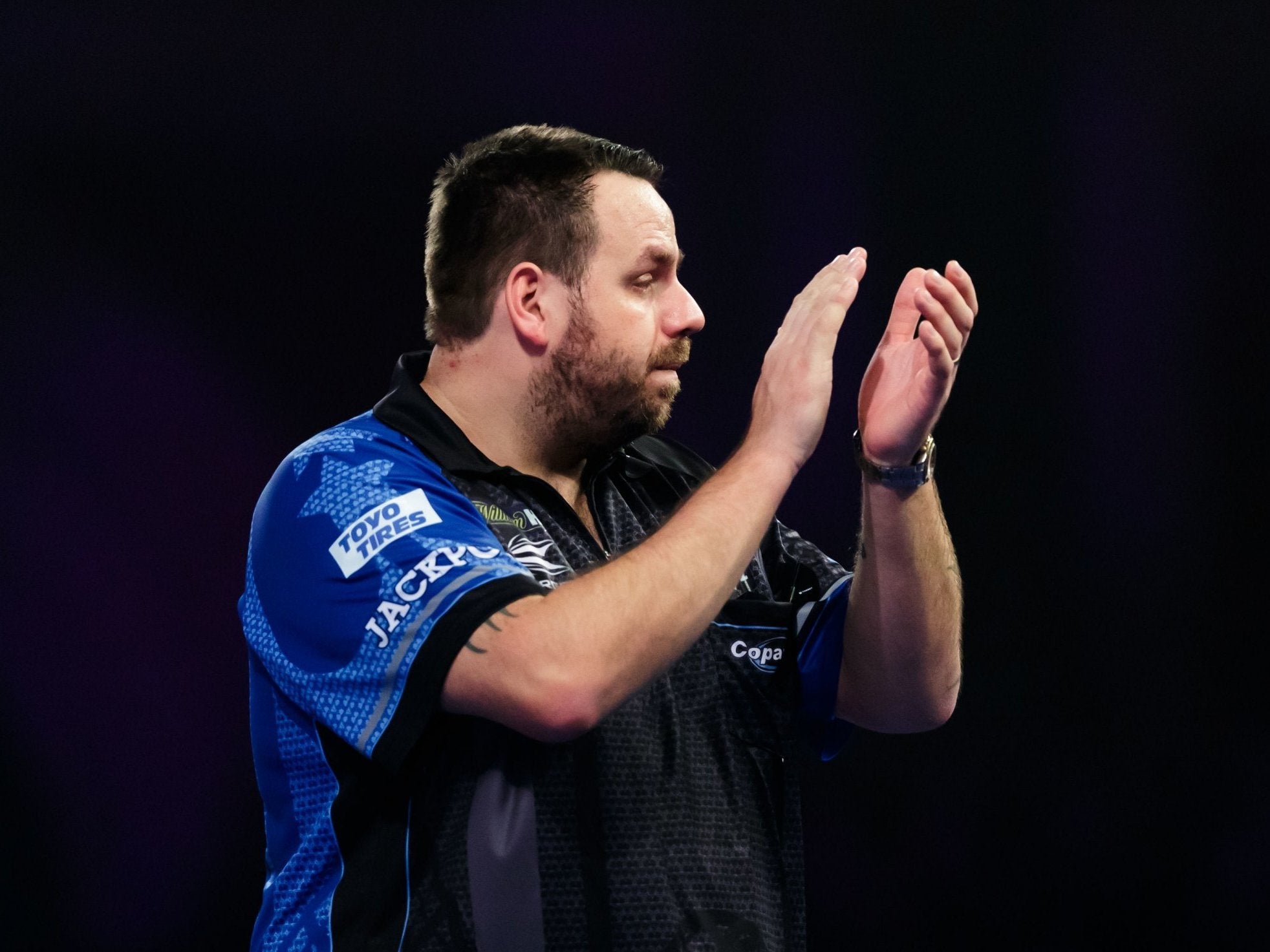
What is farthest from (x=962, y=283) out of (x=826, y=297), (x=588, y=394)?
(x=588, y=394)

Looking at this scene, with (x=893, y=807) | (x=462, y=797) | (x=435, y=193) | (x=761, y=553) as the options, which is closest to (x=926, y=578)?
(x=761, y=553)

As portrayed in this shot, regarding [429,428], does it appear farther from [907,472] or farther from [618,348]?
[907,472]

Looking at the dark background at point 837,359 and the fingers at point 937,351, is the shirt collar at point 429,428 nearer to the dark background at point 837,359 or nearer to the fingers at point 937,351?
the fingers at point 937,351

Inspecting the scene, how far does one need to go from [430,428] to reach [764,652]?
0.45 metres

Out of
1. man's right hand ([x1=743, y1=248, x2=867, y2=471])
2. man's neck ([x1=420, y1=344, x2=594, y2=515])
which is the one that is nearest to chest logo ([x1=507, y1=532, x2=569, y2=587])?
man's neck ([x1=420, y1=344, x2=594, y2=515])

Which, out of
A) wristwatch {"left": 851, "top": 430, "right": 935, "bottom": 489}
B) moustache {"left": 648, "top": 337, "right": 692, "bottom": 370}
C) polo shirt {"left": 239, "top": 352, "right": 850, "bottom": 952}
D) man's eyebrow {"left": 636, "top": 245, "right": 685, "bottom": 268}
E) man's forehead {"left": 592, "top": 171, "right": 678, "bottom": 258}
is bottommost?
polo shirt {"left": 239, "top": 352, "right": 850, "bottom": 952}

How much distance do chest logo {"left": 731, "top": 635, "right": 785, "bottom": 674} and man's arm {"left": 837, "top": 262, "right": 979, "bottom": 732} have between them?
0.08 meters

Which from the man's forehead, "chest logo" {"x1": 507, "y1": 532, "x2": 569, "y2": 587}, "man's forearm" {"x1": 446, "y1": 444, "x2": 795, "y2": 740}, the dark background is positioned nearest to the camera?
"man's forearm" {"x1": 446, "y1": 444, "x2": 795, "y2": 740}

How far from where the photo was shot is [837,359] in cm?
277

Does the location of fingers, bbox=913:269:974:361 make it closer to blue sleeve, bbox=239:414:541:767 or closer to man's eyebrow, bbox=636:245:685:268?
man's eyebrow, bbox=636:245:685:268

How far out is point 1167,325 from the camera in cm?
269

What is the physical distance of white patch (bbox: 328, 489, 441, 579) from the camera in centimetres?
125

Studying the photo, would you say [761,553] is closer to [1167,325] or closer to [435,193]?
[435,193]

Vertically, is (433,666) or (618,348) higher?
(618,348)
